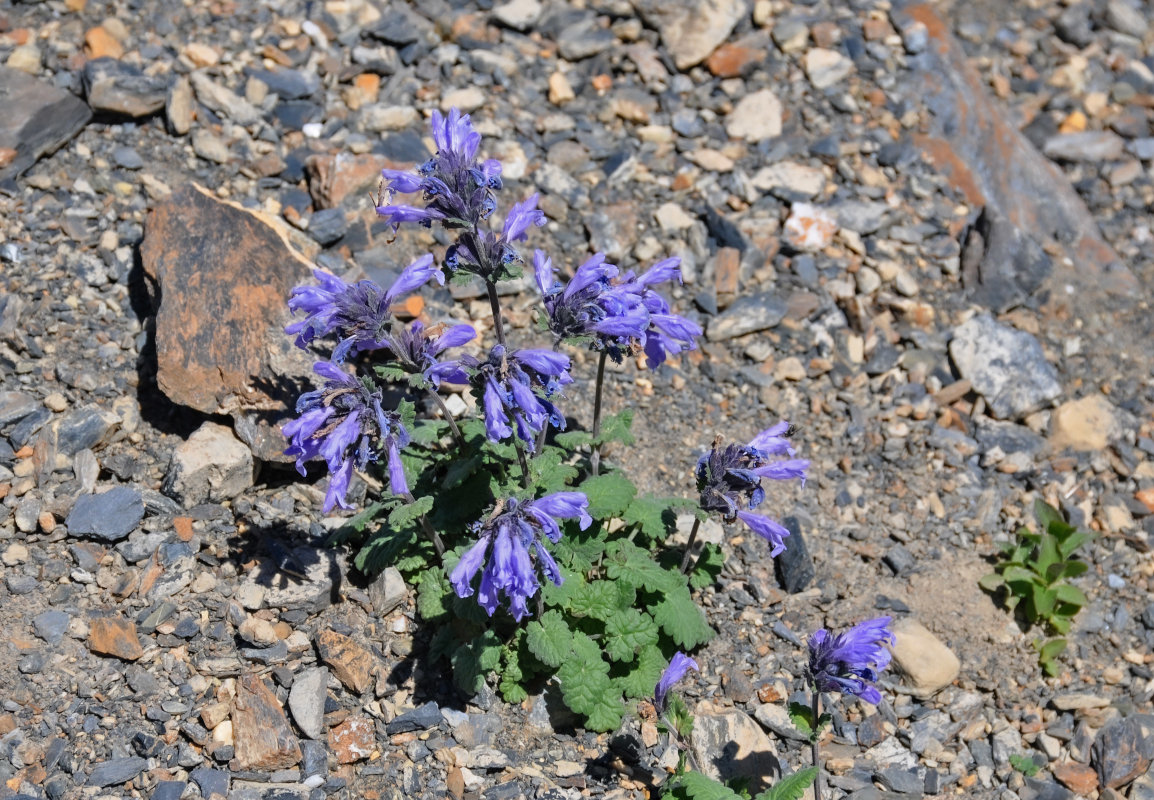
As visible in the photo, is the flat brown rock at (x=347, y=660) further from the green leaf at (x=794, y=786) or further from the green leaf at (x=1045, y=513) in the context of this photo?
the green leaf at (x=1045, y=513)

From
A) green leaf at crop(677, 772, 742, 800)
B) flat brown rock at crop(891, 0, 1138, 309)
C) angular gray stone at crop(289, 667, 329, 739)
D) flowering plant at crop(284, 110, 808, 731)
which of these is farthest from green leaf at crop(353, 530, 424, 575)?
flat brown rock at crop(891, 0, 1138, 309)

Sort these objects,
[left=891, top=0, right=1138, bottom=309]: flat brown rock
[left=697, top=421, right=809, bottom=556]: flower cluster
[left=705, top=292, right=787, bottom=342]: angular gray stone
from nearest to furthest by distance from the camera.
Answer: [left=697, top=421, right=809, bottom=556]: flower cluster, [left=705, top=292, right=787, bottom=342]: angular gray stone, [left=891, top=0, right=1138, bottom=309]: flat brown rock

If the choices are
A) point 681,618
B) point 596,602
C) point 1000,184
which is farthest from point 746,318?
point 1000,184

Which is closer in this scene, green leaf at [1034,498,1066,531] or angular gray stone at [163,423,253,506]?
angular gray stone at [163,423,253,506]

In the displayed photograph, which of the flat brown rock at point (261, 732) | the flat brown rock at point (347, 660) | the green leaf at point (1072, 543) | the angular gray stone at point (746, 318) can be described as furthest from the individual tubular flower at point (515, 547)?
the green leaf at point (1072, 543)

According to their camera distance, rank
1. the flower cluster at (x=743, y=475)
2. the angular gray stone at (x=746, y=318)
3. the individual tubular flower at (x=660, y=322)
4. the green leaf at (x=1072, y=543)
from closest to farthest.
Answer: the flower cluster at (x=743, y=475) < the individual tubular flower at (x=660, y=322) < the green leaf at (x=1072, y=543) < the angular gray stone at (x=746, y=318)

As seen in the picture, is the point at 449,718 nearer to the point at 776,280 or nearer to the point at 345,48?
the point at 776,280

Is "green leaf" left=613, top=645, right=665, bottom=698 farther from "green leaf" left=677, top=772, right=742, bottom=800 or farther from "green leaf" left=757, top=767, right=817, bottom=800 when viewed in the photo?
"green leaf" left=757, top=767, right=817, bottom=800
